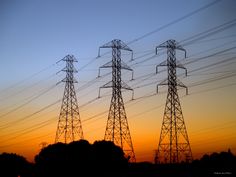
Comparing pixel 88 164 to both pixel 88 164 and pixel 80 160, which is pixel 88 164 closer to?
pixel 88 164

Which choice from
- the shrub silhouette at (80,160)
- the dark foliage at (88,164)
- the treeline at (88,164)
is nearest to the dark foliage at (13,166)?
the treeline at (88,164)

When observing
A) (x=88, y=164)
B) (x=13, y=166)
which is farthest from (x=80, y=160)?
(x=13, y=166)

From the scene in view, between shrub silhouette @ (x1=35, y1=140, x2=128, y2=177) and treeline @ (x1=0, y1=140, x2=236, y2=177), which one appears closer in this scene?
treeline @ (x1=0, y1=140, x2=236, y2=177)

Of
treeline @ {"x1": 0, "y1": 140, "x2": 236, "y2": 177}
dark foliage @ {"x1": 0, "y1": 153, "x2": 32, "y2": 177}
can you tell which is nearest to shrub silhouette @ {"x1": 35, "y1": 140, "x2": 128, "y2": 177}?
treeline @ {"x1": 0, "y1": 140, "x2": 236, "y2": 177}

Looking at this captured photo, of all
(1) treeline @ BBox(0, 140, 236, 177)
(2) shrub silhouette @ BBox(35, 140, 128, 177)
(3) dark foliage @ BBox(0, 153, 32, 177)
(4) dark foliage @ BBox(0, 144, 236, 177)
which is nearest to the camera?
(4) dark foliage @ BBox(0, 144, 236, 177)

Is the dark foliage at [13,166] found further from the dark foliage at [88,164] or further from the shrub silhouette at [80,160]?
the shrub silhouette at [80,160]

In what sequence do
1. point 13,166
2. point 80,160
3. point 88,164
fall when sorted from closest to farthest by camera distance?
point 88,164 → point 80,160 → point 13,166

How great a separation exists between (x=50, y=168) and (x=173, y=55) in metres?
38.2

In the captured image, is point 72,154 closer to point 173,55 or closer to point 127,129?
point 127,129

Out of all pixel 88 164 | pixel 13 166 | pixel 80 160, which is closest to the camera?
pixel 88 164

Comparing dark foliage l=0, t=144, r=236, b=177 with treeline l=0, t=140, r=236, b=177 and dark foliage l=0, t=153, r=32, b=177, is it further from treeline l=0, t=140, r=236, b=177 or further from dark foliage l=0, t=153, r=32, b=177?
dark foliage l=0, t=153, r=32, b=177

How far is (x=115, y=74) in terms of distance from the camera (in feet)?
204

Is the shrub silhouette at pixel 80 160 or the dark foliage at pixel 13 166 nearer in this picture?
the shrub silhouette at pixel 80 160

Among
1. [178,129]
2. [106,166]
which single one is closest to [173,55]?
[178,129]
